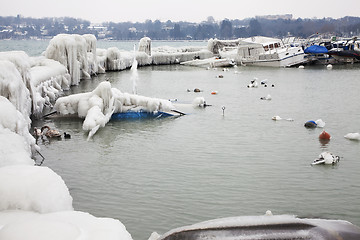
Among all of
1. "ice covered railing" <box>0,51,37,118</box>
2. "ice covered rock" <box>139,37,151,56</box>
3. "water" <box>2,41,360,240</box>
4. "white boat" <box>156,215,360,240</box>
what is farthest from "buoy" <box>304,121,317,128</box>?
"ice covered rock" <box>139,37,151,56</box>

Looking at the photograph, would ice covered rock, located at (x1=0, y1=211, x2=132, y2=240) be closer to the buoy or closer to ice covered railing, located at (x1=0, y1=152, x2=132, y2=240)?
ice covered railing, located at (x1=0, y1=152, x2=132, y2=240)

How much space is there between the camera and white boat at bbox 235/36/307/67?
5434 centimetres

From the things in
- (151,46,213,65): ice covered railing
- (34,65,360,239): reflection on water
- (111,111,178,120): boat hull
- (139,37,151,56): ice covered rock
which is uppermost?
(139,37,151,56): ice covered rock

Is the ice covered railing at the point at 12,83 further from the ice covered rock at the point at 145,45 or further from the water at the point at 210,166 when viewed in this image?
the ice covered rock at the point at 145,45

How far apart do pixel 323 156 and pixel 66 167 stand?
8.19 m

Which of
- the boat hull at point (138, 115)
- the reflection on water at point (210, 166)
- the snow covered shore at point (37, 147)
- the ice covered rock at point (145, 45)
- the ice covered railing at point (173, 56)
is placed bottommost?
the reflection on water at point (210, 166)

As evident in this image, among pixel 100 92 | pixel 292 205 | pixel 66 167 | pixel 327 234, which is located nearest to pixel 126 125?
pixel 100 92

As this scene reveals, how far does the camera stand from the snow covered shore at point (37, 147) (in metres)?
6.03

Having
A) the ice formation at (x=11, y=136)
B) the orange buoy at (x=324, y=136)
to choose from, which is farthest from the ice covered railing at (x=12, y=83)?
the orange buoy at (x=324, y=136)

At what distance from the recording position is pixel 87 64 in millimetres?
41500

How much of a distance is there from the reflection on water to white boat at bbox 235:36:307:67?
3005 cm

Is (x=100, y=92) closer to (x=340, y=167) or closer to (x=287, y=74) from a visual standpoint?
(x=340, y=167)

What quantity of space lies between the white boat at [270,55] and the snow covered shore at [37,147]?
28.9 meters

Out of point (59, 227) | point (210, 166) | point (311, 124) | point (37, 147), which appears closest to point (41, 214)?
point (59, 227)
